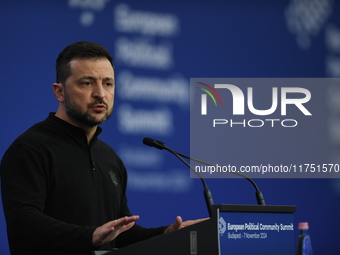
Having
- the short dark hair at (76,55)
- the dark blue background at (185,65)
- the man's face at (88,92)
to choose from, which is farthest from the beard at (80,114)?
the dark blue background at (185,65)

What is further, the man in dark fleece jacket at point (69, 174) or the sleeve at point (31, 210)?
the man in dark fleece jacket at point (69, 174)

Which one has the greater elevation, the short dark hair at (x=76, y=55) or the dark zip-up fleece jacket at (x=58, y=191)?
the short dark hair at (x=76, y=55)

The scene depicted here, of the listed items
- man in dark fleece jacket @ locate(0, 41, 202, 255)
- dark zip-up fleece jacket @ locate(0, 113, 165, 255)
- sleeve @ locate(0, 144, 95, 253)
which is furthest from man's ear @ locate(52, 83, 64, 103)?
sleeve @ locate(0, 144, 95, 253)

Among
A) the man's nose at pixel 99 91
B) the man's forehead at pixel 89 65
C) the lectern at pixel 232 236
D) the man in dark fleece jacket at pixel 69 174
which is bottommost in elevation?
the lectern at pixel 232 236

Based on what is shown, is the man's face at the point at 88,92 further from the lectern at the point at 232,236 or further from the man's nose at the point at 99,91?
the lectern at the point at 232,236

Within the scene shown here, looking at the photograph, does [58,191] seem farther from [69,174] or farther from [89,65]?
[89,65]

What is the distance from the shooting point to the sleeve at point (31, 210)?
1.63 m

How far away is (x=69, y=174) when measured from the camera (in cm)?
200

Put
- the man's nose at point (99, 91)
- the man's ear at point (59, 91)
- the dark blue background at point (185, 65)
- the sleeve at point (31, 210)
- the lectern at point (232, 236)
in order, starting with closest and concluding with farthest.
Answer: the lectern at point (232, 236) < the sleeve at point (31, 210) < the man's nose at point (99, 91) < the man's ear at point (59, 91) < the dark blue background at point (185, 65)

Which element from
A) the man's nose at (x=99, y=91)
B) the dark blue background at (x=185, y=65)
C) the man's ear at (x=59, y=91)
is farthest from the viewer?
the dark blue background at (x=185, y=65)

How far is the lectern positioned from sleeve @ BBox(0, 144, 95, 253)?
→ 18cm

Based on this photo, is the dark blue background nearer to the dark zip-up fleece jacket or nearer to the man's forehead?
the dark zip-up fleece jacket

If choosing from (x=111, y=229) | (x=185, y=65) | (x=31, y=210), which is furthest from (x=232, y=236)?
(x=185, y=65)

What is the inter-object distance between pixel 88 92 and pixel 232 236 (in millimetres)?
960
